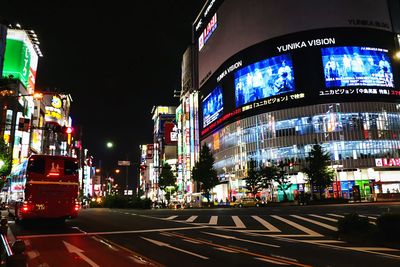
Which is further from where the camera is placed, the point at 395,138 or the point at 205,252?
the point at 395,138

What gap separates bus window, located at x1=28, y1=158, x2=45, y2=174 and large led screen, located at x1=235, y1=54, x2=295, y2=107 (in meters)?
65.9

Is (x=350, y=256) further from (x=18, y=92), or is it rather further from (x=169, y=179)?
(x=18, y=92)

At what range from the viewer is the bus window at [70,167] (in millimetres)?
19219

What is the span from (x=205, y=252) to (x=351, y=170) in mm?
67880

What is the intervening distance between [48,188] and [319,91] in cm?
6608

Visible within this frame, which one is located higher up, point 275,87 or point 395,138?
point 275,87

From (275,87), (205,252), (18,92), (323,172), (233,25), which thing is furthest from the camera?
(233,25)

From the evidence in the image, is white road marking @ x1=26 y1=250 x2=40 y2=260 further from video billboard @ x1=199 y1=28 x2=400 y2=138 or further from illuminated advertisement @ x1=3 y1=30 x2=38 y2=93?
illuminated advertisement @ x1=3 y1=30 x2=38 y2=93

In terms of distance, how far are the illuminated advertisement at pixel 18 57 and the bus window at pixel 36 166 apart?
69.2 metres

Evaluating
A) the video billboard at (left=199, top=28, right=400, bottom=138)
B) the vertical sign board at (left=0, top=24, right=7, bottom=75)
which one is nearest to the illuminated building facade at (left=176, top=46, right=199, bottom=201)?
the video billboard at (left=199, top=28, right=400, bottom=138)

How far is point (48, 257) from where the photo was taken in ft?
33.7

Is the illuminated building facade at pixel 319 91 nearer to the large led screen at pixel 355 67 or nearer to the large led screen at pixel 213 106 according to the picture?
the large led screen at pixel 355 67

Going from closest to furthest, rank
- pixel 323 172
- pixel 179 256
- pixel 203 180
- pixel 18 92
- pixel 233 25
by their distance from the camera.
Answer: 1. pixel 179 256
2. pixel 323 172
3. pixel 203 180
4. pixel 18 92
5. pixel 233 25

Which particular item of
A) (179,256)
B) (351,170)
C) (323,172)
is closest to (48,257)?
(179,256)
